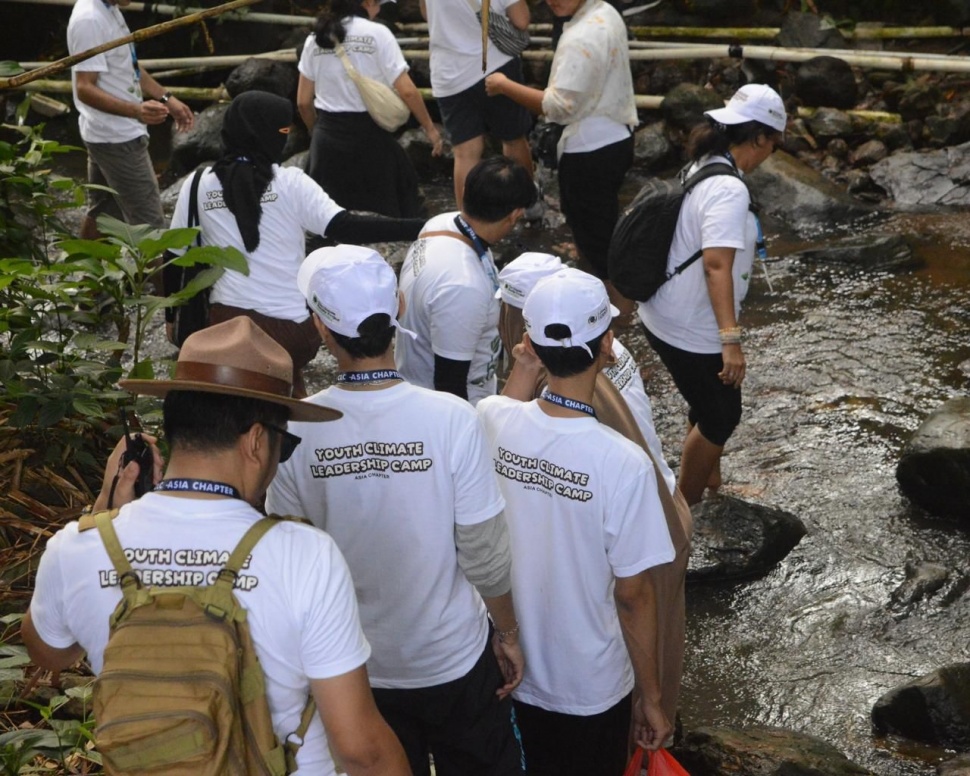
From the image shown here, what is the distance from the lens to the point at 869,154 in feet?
31.3

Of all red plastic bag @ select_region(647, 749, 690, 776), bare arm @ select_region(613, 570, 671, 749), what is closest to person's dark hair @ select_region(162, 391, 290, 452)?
bare arm @ select_region(613, 570, 671, 749)

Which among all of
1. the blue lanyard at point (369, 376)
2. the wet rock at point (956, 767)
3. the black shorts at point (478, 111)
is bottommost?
the wet rock at point (956, 767)

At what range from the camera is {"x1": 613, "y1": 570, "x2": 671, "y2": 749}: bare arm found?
283 cm

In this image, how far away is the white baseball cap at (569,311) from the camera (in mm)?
2814

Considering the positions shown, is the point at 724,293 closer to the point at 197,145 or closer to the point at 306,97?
the point at 306,97

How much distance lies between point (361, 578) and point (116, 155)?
15.2ft

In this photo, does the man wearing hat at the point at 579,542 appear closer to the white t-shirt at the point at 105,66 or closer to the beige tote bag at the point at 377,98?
the beige tote bag at the point at 377,98

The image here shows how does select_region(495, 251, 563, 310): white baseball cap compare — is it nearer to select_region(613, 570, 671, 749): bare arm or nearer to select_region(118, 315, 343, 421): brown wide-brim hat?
select_region(613, 570, 671, 749): bare arm

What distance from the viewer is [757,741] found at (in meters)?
3.55

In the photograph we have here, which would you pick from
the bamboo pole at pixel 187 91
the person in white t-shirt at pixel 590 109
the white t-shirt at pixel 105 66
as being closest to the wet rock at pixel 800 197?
the person in white t-shirt at pixel 590 109

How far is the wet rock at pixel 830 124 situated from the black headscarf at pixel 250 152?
6530 mm

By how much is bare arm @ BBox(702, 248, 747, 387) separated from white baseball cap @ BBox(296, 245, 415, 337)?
76.7 inches

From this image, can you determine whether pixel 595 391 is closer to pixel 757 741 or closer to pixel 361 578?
pixel 361 578

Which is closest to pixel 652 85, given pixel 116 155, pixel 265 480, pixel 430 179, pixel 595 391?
pixel 430 179
